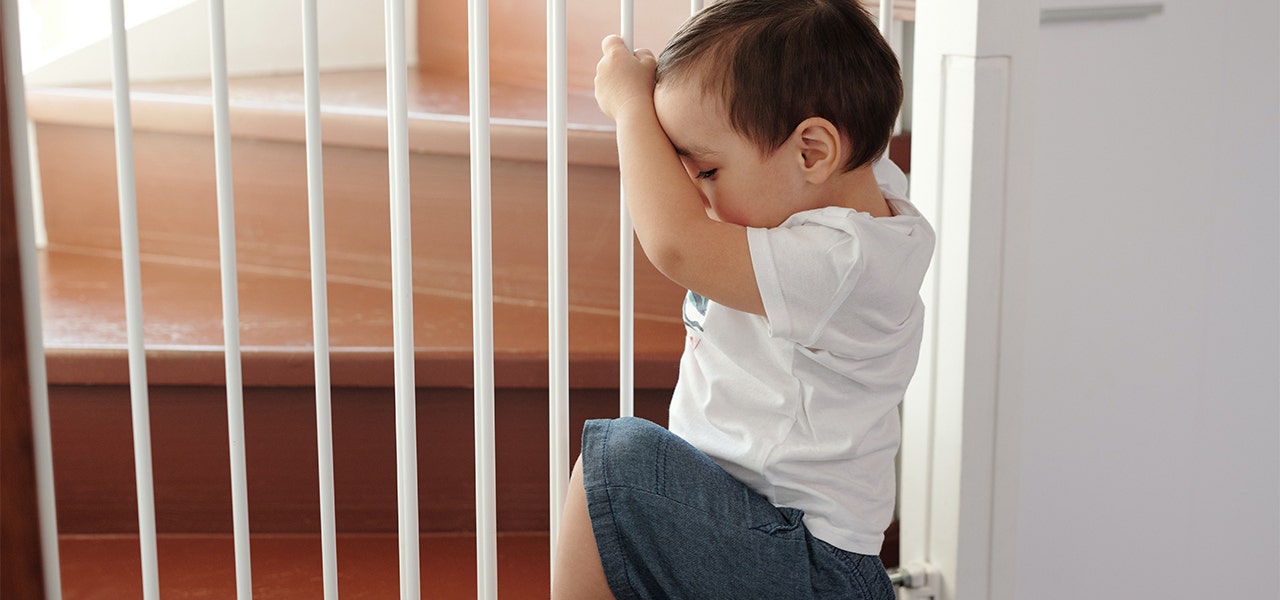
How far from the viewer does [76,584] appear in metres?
1.21

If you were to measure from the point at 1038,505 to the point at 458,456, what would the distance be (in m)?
0.65

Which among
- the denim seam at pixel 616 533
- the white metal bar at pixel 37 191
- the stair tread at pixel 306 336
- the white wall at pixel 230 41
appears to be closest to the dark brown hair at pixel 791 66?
the denim seam at pixel 616 533

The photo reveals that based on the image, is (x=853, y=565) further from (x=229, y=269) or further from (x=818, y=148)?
(x=229, y=269)

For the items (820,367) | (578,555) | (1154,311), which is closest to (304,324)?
(578,555)

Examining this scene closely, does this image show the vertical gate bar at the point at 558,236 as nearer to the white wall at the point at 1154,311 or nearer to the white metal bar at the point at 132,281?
the white metal bar at the point at 132,281

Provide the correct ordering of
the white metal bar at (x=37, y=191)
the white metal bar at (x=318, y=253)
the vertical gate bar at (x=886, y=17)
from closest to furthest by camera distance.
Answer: the white metal bar at (x=318, y=253), the vertical gate bar at (x=886, y=17), the white metal bar at (x=37, y=191)

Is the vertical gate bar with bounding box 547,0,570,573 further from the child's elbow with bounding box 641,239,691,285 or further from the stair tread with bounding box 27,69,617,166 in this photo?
the stair tread with bounding box 27,69,617,166

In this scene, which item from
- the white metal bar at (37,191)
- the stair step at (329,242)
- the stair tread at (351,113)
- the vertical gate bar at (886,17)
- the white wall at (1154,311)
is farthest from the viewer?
the white metal bar at (37,191)

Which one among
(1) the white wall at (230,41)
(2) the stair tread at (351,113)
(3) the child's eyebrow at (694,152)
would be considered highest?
(1) the white wall at (230,41)

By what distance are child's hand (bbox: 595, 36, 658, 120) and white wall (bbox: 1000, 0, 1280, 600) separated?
51cm

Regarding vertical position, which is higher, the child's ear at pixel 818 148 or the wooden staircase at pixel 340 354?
the child's ear at pixel 818 148

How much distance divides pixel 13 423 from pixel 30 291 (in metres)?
0.10

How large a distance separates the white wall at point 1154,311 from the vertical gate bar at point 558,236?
50 cm

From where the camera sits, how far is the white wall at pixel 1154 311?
120 cm
